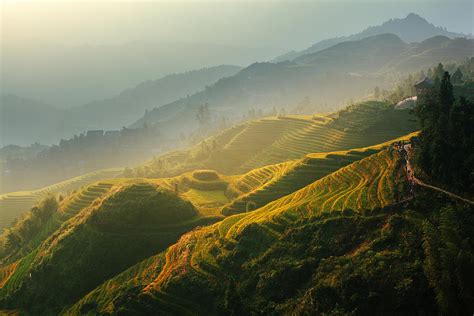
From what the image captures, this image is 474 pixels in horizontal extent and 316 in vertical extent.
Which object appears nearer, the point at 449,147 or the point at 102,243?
the point at 449,147

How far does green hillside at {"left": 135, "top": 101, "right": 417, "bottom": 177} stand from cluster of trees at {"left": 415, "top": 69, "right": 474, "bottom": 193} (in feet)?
206

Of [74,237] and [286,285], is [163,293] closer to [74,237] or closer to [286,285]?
[286,285]

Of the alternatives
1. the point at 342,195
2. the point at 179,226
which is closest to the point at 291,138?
the point at 179,226

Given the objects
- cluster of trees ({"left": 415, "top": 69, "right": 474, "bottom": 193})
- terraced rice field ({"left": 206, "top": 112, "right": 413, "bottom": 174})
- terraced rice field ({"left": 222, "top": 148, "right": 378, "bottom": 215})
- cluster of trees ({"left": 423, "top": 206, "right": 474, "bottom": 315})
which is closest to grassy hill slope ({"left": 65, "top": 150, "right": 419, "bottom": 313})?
cluster of trees ({"left": 423, "top": 206, "right": 474, "bottom": 315})

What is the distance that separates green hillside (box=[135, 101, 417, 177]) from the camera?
131375 mm

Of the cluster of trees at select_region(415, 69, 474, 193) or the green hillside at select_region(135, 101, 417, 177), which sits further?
the green hillside at select_region(135, 101, 417, 177)

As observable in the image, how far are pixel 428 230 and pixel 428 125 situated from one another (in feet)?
81.8

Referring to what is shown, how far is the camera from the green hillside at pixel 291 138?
131375mm

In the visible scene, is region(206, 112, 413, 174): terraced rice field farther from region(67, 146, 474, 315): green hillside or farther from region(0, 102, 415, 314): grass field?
region(67, 146, 474, 315): green hillside

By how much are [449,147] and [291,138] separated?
346 ft

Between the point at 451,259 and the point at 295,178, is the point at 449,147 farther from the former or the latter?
the point at 295,178

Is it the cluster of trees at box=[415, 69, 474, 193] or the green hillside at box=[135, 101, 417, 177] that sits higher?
the cluster of trees at box=[415, 69, 474, 193]

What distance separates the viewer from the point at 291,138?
515 ft

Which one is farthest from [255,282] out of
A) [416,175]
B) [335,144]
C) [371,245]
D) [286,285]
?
[335,144]
